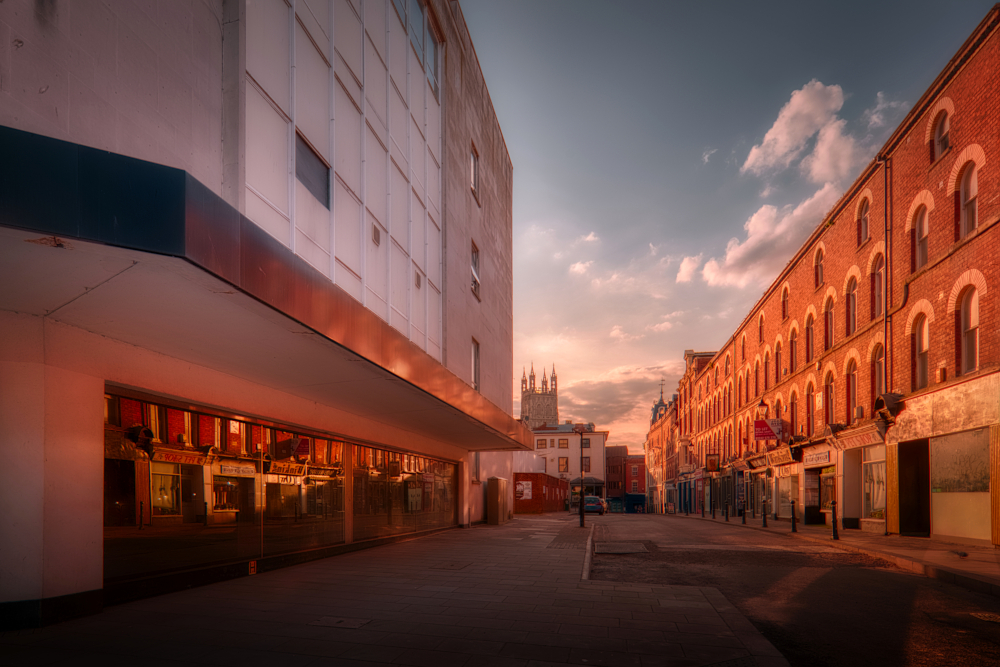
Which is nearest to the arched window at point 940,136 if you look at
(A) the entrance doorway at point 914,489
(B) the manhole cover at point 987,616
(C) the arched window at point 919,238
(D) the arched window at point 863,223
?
(C) the arched window at point 919,238

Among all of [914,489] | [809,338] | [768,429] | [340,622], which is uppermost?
[809,338]

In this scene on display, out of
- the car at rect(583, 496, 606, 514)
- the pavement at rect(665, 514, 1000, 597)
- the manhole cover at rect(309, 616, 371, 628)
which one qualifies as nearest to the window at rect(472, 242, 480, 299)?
the pavement at rect(665, 514, 1000, 597)

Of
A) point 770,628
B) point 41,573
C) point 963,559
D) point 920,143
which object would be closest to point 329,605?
point 41,573

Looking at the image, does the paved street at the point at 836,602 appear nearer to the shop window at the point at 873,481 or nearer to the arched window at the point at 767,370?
the shop window at the point at 873,481

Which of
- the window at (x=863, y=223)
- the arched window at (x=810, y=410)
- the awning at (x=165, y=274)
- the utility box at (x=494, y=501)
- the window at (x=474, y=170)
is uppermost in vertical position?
the window at (x=474, y=170)

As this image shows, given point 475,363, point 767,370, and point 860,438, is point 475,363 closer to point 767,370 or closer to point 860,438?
point 860,438

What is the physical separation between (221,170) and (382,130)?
6.55 meters

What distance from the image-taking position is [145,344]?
796 cm

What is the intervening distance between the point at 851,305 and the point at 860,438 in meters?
5.42

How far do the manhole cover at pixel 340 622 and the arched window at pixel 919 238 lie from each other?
63.6 feet

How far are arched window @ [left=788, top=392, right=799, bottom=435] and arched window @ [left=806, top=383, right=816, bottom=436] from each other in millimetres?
1652

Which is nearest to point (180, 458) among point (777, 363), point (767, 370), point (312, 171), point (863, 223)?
point (312, 171)

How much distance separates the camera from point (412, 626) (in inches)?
274

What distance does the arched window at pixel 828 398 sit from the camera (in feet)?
87.7
